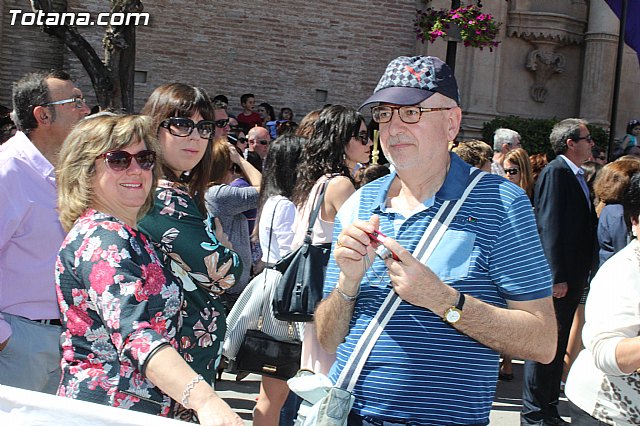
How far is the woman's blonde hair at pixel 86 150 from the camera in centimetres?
312

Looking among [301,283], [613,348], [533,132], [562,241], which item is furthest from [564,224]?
[533,132]

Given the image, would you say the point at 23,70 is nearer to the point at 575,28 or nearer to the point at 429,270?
the point at 575,28

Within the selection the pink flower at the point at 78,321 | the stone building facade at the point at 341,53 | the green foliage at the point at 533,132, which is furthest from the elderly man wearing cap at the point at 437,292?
the green foliage at the point at 533,132

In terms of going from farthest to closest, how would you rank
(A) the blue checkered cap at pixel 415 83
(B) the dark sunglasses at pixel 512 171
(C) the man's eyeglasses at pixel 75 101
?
(B) the dark sunglasses at pixel 512 171 < (C) the man's eyeglasses at pixel 75 101 < (A) the blue checkered cap at pixel 415 83

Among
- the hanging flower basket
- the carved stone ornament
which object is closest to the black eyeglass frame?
the hanging flower basket

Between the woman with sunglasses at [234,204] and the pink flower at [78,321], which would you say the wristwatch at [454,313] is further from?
the woman with sunglasses at [234,204]

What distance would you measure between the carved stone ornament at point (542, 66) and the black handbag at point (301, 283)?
16.0 metres

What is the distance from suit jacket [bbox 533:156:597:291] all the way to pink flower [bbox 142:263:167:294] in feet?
16.1

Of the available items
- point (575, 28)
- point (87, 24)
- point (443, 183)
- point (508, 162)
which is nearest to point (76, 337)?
point (443, 183)

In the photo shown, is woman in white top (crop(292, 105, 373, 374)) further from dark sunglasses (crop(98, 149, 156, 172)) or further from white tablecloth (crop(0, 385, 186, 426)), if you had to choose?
white tablecloth (crop(0, 385, 186, 426))

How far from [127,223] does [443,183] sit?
114 cm

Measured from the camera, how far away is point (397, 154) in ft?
10.2

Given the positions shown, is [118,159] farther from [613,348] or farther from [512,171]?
[512,171]

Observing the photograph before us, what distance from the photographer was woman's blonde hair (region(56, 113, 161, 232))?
3123 millimetres
